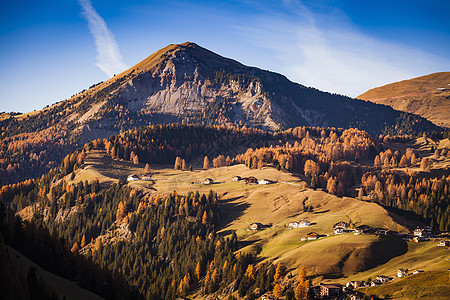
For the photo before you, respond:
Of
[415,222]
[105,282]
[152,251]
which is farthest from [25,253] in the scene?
[415,222]

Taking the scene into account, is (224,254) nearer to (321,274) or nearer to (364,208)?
(321,274)

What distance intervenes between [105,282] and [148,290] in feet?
144

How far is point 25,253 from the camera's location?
91000 mm

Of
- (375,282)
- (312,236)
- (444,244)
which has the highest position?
(444,244)

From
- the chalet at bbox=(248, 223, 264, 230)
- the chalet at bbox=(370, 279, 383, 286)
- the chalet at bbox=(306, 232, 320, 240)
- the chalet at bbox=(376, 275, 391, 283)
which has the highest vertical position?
the chalet at bbox=(306, 232, 320, 240)

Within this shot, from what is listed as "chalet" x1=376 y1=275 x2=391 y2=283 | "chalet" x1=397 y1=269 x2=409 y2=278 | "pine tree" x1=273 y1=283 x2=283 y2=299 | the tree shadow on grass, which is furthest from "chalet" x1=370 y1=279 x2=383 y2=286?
the tree shadow on grass

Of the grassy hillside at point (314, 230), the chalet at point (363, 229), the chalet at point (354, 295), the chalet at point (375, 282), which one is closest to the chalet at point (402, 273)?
the chalet at point (375, 282)

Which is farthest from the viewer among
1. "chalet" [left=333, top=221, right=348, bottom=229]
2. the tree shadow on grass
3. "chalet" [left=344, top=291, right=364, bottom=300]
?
the tree shadow on grass

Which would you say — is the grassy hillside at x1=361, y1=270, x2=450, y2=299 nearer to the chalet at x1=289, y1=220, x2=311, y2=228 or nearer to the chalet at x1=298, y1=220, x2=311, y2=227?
the chalet at x1=298, y1=220, x2=311, y2=227

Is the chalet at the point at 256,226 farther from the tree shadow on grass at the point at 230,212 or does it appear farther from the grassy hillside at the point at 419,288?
the grassy hillside at the point at 419,288

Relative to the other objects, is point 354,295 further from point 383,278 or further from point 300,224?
point 300,224

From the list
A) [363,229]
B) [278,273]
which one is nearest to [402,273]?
[278,273]

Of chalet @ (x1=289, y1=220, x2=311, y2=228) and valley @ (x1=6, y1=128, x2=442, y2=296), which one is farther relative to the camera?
chalet @ (x1=289, y1=220, x2=311, y2=228)

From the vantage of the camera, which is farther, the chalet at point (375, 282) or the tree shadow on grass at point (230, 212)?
the tree shadow on grass at point (230, 212)
